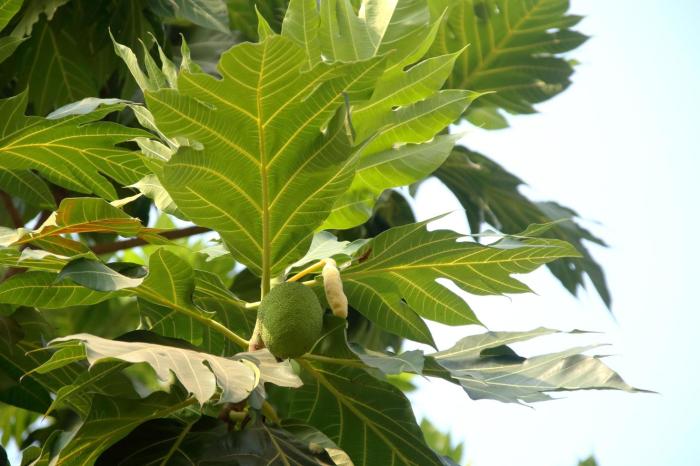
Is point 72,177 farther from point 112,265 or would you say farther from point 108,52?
point 108,52

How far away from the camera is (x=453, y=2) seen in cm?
195

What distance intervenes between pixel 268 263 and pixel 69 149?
0.37 metres

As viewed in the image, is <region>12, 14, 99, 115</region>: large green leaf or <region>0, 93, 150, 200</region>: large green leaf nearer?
<region>0, 93, 150, 200</region>: large green leaf

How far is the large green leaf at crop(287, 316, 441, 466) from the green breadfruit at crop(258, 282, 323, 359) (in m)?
Answer: 0.10

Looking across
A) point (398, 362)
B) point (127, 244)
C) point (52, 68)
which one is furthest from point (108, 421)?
point (52, 68)

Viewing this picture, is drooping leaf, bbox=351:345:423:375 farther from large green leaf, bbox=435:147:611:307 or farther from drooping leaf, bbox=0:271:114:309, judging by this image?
large green leaf, bbox=435:147:611:307

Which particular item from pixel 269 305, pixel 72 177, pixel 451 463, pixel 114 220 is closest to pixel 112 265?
pixel 114 220

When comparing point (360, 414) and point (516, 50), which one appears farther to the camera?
point (516, 50)

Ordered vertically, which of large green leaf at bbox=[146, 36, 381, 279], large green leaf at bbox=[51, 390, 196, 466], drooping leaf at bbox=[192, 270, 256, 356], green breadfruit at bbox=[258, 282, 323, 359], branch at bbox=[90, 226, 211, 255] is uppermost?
large green leaf at bbox=[146, 36, 381, 279]

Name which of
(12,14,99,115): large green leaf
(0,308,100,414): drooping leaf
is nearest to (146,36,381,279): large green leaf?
→ (0,308,100,414): drooping leaf

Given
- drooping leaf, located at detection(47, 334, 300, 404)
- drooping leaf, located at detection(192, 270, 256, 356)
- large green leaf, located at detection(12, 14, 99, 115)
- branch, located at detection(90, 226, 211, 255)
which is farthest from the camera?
large green leaf, located at detection(12, 14, 99, 115)

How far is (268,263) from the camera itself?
106 cm

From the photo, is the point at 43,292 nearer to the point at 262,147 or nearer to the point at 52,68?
the point at 262,147

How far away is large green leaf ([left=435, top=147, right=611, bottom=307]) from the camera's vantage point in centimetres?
210
